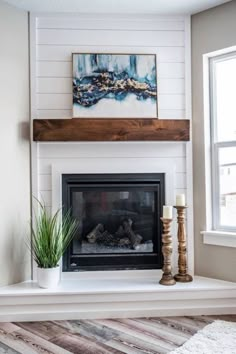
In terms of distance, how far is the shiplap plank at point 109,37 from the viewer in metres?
2.77

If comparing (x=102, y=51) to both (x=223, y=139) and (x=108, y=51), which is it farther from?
(x=223, y=139)

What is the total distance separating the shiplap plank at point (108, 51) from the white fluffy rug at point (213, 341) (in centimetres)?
214

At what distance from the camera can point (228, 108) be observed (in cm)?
278

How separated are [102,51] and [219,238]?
73.0 inches

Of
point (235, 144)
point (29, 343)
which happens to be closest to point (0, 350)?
point (29, 343)

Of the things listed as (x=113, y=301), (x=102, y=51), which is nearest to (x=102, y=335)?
(x=113, y=301)

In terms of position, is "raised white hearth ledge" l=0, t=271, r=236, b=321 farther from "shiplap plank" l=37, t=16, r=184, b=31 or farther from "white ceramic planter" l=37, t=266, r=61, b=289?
"shiplap plank" l=37, t=16, r=184, b=31

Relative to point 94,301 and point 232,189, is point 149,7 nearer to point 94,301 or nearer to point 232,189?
point 232,189

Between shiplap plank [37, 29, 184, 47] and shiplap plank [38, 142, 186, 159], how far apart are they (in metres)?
0.86

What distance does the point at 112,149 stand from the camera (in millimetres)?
2795

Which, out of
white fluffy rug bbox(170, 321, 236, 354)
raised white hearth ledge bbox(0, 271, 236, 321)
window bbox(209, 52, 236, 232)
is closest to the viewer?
white fluffy rug bbox(170, 321, 236, 354)

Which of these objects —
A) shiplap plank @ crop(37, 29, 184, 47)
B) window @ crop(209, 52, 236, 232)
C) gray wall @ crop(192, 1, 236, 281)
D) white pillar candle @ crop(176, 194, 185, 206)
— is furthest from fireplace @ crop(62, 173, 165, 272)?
shiplap plank @ crop(37, 29, 184, 47)

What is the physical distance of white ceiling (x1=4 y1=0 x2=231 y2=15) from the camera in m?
2.59

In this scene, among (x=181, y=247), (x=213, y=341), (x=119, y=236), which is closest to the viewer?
(x=213, y=341)
